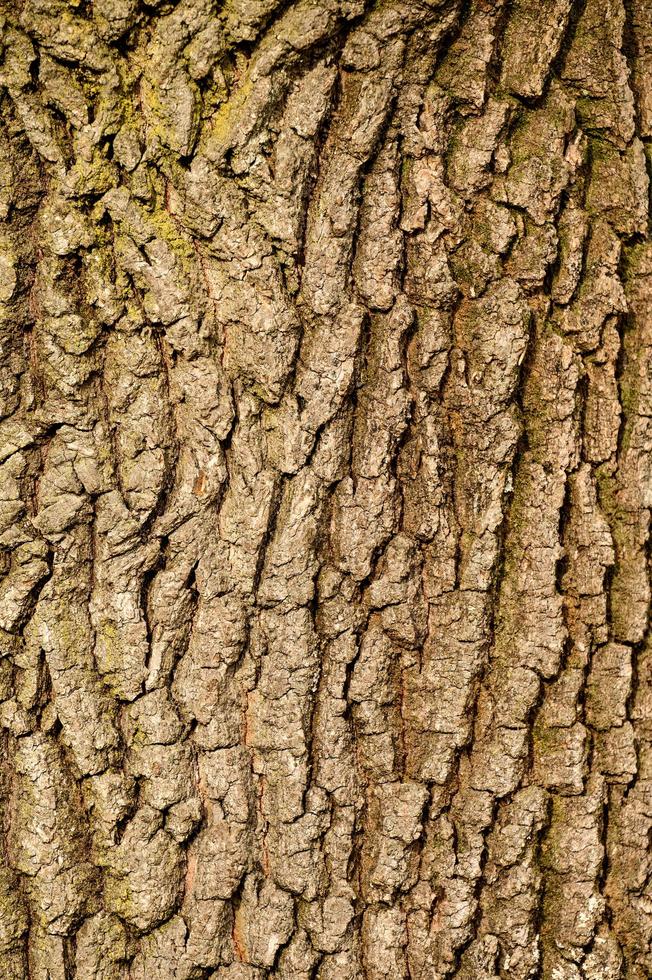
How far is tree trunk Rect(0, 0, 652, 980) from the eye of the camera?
1820 mm

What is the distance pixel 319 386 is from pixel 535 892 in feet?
3.74

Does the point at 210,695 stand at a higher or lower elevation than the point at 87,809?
higher

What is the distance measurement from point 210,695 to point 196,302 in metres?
0.79

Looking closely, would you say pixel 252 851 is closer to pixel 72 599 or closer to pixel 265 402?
pixel 72 599

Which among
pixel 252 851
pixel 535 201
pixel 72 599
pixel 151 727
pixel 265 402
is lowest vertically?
pixel 252 851

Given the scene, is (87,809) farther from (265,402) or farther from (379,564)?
(265,402)

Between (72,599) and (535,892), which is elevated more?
(72,599)

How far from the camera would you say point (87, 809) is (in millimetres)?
1962

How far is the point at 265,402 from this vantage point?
1876 mm

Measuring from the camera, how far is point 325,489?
1.89 metres

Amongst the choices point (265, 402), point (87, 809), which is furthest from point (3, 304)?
point (87, 809)

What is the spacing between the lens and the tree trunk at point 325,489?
1820mm

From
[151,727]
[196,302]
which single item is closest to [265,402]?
[196,302]

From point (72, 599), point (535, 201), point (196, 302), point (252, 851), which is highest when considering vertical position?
point (535, 201)
